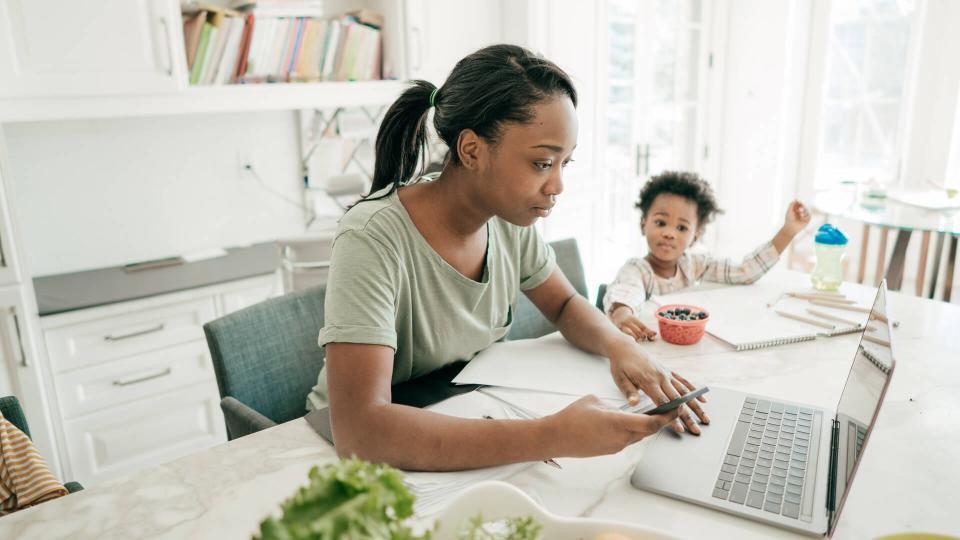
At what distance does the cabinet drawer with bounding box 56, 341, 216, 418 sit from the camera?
2127 mm

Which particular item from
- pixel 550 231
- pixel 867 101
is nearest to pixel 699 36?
pixel 867 101

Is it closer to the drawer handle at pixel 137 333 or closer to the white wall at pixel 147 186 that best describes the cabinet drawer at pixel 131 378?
the drawer handle at pixel 137 333

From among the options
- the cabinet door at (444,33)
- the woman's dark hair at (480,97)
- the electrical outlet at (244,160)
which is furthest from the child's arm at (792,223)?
the electrical outlet at (244,160)

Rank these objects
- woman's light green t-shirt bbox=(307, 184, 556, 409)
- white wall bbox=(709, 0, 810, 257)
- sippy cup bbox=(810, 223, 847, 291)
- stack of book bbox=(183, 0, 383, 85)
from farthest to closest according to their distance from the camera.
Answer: white wall bbox=(709, 0, 810, 257)
stack of book bbox=(183, 0, 383, 85)
sippy cup bbox=(810, 223, 847, 291)
woman's light green t-shirt bbox=(307, 184, 556, 409)

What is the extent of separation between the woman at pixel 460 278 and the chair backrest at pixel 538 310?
0.94ft

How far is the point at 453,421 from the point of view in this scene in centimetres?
94

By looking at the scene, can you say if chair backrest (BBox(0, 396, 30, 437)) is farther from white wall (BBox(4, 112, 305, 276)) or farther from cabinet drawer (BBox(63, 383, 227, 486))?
white wall (BBox(4, 112, 305, 276))

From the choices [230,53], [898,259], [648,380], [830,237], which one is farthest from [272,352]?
[898,259]

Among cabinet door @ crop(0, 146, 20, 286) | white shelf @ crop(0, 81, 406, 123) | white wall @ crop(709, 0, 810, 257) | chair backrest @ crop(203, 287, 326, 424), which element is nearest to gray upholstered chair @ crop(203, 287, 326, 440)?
chair backrest @ crop(203, 287, 326, 424)

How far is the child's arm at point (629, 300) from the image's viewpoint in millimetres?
1439

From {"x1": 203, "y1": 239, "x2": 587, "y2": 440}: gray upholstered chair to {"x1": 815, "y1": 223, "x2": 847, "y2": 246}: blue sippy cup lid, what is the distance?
1209 mm

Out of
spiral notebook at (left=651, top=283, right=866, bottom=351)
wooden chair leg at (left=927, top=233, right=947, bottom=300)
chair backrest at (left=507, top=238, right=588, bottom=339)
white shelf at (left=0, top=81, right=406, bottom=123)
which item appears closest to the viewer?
spiral notebook at (left=651, top=283, right=866, bottom=351)

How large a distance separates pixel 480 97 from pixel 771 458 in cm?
72

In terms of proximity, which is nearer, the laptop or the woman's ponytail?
the laptop
